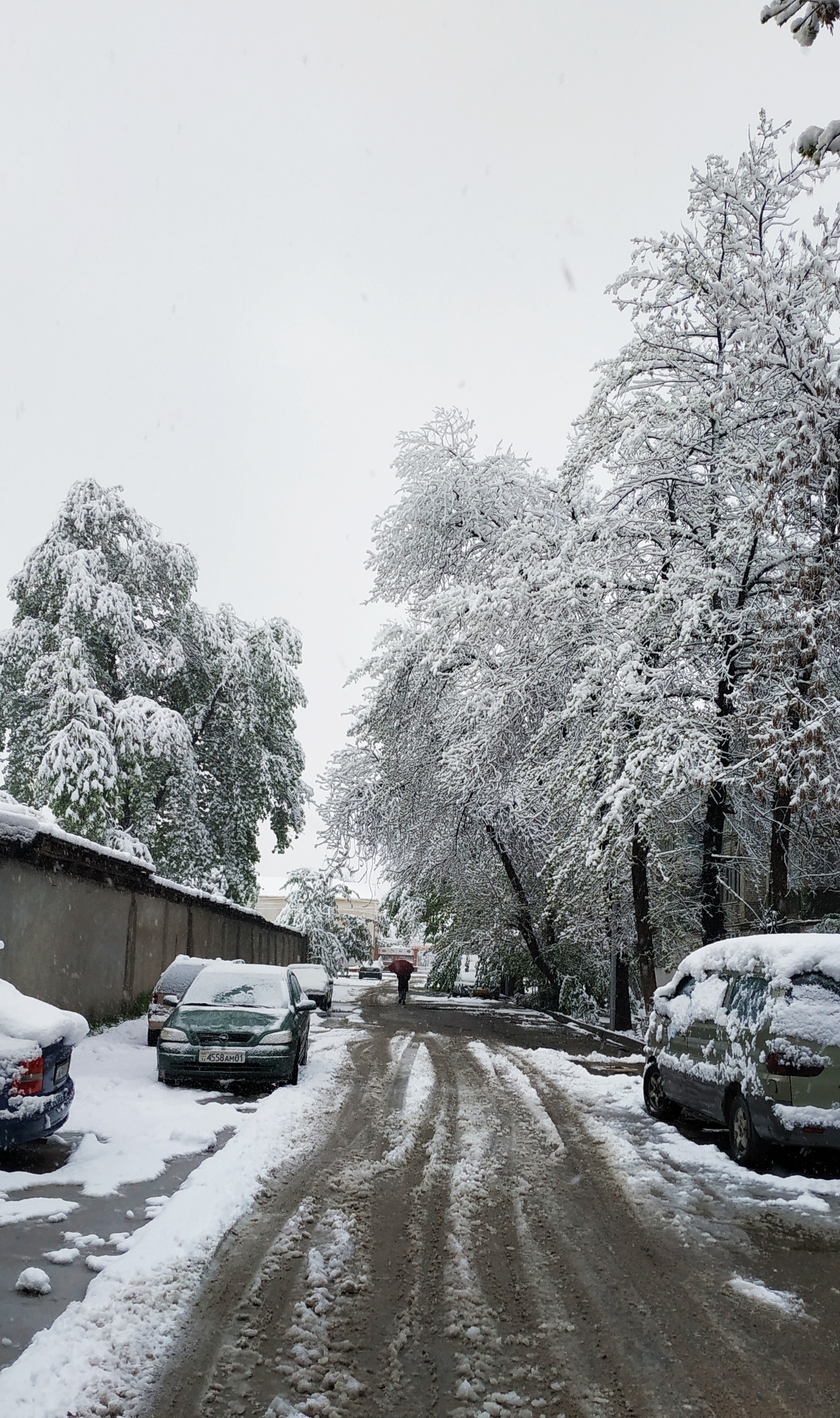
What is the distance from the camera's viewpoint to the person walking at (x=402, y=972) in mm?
32812

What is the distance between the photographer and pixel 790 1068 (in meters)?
7.64

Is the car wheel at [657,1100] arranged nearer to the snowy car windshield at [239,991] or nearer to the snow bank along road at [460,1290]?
the snow bank along road at [460,1290]

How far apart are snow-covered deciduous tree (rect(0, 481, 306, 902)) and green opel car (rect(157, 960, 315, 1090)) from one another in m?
15.3

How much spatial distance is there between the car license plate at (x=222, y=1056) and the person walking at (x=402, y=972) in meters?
21.0

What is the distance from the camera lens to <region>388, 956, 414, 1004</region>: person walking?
32812 mm

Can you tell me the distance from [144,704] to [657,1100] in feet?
70.4

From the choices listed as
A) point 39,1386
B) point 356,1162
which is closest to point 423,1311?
point 39,1386

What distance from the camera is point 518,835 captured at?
28.0m

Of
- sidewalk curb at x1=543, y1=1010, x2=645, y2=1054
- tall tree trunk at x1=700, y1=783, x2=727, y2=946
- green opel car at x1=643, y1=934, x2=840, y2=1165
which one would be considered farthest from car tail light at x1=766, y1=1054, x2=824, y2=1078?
tall tree trunk at x1=700, y1=783, x2=727, y2=946

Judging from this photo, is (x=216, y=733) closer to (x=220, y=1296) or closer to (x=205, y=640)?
(x=205, y=640)

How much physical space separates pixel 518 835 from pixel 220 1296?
23.4m

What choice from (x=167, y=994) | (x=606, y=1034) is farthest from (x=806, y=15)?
(x=606, y=1034)

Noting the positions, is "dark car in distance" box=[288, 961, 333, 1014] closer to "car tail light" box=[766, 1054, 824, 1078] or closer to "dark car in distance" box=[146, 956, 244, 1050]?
"dark car in distance" box=[146, 956, 244, 1050]

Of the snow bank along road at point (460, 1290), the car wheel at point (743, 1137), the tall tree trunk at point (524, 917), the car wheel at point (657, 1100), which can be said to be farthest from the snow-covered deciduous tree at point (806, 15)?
the tall tree trunk at point (524, 917)
